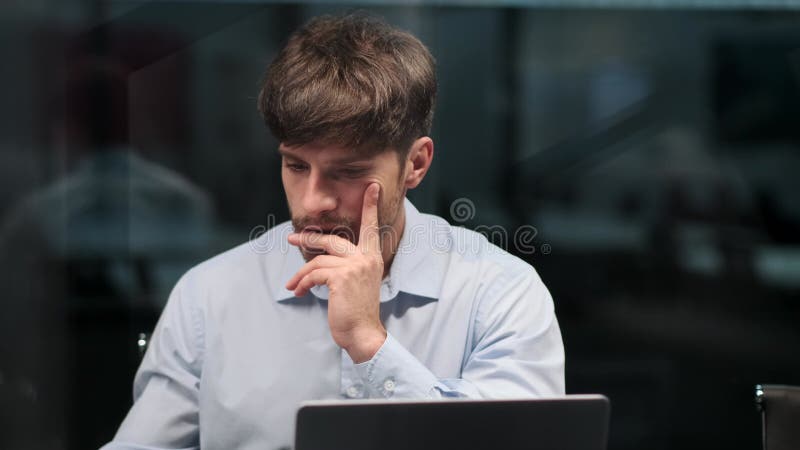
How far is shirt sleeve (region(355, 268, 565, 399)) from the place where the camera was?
137 cm

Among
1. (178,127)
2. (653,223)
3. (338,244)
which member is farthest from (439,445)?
(653,223)

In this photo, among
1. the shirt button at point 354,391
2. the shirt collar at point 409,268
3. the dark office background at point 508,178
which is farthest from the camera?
the dark office background at point 508,178

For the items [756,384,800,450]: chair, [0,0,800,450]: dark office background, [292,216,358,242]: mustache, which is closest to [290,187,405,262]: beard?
[292,216,358,242]: mustache

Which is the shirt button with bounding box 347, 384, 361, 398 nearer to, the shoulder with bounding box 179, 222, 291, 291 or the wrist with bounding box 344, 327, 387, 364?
the wrist with bounding box 344, 327, 387, 364

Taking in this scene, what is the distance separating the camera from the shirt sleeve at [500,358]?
1.37 metres

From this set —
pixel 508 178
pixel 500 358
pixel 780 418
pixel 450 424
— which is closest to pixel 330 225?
pixel 500 358

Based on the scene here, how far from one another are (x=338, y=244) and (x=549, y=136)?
173cm

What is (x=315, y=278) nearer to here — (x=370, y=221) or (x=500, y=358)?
(x=370, y=221)

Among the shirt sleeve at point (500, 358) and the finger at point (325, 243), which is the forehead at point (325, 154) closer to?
the finger at point (325, 243)

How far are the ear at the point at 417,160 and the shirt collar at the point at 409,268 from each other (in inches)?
5.2

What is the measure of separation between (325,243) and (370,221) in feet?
0.28

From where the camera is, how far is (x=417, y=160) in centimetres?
158

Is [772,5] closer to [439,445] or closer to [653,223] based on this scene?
[653,223]

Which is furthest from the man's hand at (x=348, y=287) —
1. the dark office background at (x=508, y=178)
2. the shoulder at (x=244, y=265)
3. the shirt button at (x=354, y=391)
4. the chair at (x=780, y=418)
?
the dark office background at (x=508, y=178)
